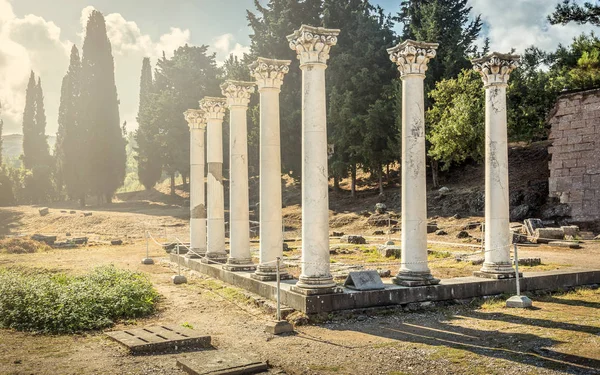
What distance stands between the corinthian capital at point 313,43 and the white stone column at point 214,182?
24.8ft

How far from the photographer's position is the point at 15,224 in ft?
147

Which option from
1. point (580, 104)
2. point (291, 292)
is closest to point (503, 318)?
point (291, 292)

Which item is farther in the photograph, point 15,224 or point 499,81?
point 15,224

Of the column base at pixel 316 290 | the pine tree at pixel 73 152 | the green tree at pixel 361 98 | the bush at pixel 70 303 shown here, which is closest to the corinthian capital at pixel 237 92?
the bush at pixel 70 303

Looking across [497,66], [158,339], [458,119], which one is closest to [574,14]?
[458,119]

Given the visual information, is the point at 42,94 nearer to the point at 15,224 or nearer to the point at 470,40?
the point at 15,224

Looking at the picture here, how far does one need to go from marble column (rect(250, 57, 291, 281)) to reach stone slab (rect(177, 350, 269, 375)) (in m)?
5.86

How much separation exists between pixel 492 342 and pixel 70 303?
350 inches

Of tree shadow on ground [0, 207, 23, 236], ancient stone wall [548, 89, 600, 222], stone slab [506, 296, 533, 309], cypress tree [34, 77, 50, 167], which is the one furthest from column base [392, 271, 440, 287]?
cypress tree [34, 77, 50, 167]

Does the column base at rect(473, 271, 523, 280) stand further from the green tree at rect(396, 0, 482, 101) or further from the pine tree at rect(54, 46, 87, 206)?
the pine tree at rect(54, 46, 87, 206)

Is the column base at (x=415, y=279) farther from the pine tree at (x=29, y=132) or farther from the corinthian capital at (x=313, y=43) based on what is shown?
the pine tree at (x=29, y=132)

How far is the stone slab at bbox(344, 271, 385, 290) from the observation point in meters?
12.3

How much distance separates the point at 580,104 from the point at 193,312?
25044 millimetres

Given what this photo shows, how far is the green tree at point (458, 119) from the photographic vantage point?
35031 mm
